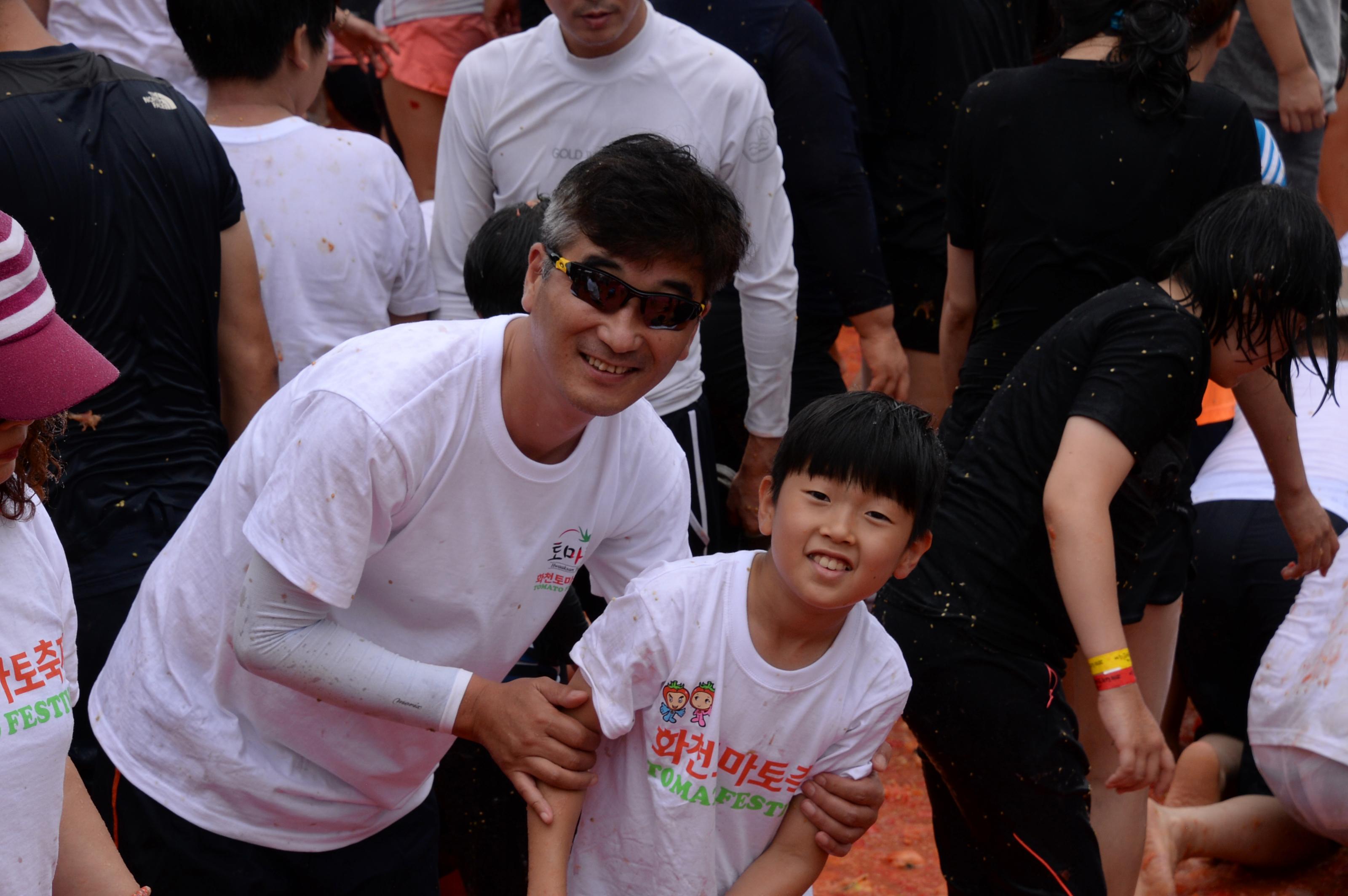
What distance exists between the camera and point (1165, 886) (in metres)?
3.15

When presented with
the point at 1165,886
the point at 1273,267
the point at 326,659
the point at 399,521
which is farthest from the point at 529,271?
the point at 1165,886

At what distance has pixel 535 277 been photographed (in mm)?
1966

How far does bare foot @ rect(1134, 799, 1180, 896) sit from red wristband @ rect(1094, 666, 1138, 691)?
948 millimetres

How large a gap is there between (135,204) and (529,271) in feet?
2.88

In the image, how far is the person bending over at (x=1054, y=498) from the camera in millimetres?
2371

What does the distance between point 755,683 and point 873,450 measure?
39 centimetres

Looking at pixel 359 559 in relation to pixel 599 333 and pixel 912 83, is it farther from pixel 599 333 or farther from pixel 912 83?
pixel 912 83

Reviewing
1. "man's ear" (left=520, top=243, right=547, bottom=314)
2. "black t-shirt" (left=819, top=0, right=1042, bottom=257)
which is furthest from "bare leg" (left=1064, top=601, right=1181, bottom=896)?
"black t-shirt" (left=819, top=0, right=1042, bottom=257)

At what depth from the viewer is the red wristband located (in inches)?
89.7

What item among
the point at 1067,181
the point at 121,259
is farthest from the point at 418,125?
the point at 1067,181

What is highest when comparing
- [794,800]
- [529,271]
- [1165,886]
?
[529,271]

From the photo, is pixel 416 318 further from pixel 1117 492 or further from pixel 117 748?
pixel 1117 492

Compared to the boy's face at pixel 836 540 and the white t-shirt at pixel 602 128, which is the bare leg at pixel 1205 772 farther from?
the boy's face at pixel 836 540

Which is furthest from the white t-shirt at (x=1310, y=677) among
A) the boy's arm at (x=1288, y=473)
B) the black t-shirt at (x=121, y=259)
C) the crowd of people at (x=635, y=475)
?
the black t-shirt at (x=121, y=259)
